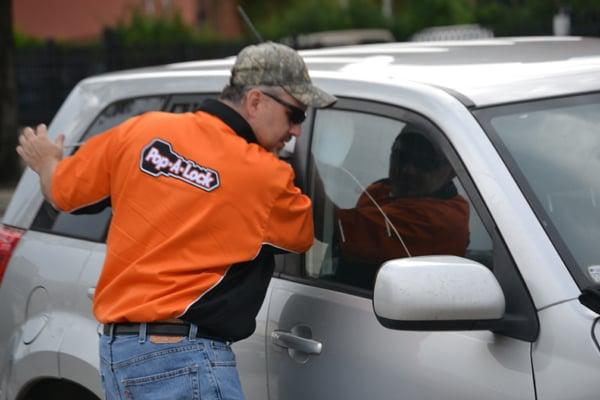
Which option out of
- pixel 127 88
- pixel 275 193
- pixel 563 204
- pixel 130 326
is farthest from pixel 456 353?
pixel 127 88

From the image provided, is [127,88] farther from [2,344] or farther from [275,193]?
[275,193]

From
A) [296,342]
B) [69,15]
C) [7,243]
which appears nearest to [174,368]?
[296,342]

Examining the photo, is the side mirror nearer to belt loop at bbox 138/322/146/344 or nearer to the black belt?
the black belt

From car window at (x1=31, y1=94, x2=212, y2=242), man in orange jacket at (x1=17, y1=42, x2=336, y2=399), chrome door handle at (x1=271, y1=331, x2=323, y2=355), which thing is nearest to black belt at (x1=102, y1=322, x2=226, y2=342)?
man in orange jacket at (x1=17, y1=42, x2=336, y2=399)

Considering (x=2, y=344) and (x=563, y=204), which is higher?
(x=563, y=204)

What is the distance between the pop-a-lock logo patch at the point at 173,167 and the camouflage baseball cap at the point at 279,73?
276 mm

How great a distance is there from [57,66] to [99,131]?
1897 centimetres

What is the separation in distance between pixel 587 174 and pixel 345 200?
27.9 inches

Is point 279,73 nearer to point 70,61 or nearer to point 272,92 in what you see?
point 272,92

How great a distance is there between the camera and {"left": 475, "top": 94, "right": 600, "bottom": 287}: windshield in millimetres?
2795

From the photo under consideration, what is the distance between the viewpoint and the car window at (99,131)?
13.2ft

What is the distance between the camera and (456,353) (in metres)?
2.78

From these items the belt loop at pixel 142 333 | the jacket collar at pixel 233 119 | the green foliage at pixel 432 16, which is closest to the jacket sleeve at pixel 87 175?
the jacket collar at pixel 233 119

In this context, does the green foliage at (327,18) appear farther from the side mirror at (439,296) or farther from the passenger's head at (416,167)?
the side mirror at (439,296)
